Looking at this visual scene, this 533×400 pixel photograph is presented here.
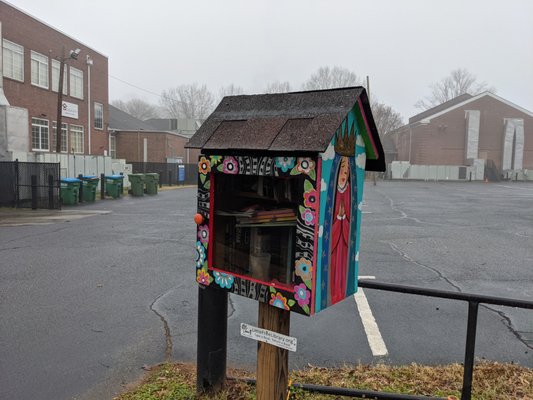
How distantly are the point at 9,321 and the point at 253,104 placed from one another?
4180 mm

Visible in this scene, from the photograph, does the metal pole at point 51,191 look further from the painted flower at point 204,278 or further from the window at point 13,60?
the painted flower at point 204,278

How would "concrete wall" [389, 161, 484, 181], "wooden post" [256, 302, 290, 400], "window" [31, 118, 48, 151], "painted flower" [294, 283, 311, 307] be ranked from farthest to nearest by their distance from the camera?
"concrete wall" [389, 161, 484, 181] → "window" [31, 118, 48, 151] → "wooden post" [256, 302, 290, 400] → "painted flower" [294, 283, 311, 307]

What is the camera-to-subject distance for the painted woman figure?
225cm

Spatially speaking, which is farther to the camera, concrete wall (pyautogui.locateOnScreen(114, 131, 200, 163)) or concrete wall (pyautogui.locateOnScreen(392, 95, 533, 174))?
concrete wall (pyautogui.locateOnScreen(392, 95, 533, 174))

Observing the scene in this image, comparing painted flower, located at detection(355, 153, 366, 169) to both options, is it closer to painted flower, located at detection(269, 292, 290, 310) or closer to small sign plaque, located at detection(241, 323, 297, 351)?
painted flower, located at detection(269, 292, 290, 310)

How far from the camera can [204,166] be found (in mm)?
2494

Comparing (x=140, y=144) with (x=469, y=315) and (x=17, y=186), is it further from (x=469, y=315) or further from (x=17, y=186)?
(x=469, y=315)

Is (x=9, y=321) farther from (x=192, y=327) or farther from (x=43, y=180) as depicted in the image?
(x=43, y=180)

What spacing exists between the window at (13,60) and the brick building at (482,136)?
40.2m

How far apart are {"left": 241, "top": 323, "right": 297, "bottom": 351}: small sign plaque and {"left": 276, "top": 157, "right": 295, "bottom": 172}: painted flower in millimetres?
862

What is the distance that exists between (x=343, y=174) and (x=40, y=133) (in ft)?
91.5

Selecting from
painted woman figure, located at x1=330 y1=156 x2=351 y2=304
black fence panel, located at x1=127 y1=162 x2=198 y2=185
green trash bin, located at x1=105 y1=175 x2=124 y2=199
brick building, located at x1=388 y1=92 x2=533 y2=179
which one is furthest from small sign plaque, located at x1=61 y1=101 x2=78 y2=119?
brick building, located at x1=388 y1=92 x2=533 y2=179

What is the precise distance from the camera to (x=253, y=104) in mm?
2451

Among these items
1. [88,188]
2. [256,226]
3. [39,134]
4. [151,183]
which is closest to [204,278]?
[256,226]
